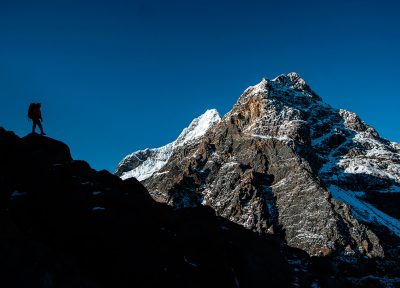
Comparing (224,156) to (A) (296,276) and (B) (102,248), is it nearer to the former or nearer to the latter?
(A) (296,276)

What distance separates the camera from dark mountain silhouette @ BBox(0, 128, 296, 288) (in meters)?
23.5

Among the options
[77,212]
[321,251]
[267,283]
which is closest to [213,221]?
[267,283]

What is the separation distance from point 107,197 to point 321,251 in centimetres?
10402

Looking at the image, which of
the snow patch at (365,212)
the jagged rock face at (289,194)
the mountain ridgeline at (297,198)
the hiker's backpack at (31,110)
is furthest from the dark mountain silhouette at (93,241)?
the snow patch at (365,212)

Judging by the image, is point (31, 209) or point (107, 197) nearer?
point (31, 209)

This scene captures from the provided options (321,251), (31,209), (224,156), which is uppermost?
(224,156)

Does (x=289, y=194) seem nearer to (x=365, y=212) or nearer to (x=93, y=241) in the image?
(x=365, y=212)

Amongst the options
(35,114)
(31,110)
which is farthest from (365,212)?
(31,110)

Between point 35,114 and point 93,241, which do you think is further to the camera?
point 35,114

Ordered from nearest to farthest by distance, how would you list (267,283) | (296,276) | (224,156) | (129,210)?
(129,210) → (267,283) → (296,276) → (224,156)

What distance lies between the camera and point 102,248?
28375mm

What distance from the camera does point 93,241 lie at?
28.6 meters

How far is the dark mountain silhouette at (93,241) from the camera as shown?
76.9 feet

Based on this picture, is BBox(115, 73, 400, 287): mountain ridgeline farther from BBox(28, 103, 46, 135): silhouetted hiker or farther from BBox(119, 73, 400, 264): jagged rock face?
BBox(28, 103, 46, 135): silhouetted hiker
